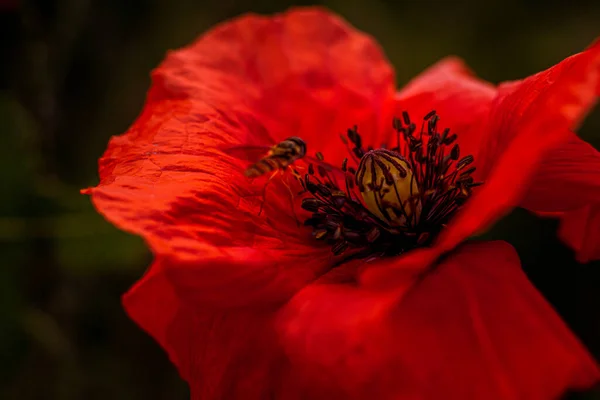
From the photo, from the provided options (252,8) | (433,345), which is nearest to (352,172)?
(433,345)

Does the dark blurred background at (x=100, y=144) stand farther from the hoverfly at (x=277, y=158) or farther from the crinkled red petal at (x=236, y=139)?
the hoverfly at (x=277, y=158)

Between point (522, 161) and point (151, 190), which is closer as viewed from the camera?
point (522, 161)

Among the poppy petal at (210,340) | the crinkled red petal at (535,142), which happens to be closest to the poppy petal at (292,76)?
the poppy petal at (210,340)

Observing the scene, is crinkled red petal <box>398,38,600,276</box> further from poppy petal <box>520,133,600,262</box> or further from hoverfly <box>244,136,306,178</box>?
hoverfly <box>244,136,306,178</box>

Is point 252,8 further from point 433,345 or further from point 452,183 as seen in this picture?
point 433,345

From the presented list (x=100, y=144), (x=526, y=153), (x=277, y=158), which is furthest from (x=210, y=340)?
(x=100, y=144)

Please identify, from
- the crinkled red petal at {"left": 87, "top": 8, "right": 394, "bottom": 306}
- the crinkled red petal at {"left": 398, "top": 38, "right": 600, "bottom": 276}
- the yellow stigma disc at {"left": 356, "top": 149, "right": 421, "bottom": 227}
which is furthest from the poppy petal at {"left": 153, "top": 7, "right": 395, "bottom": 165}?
the crinkled red petal at {"left": 398, "top": 38, "right": 600, "bottom": 276}

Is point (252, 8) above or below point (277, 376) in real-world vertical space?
above
